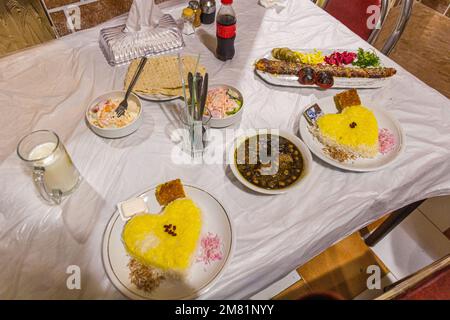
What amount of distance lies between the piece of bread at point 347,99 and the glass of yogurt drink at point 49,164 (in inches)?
37.0

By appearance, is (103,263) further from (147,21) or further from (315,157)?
(147,21)

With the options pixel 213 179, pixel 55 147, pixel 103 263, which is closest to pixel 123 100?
pixel 55 147

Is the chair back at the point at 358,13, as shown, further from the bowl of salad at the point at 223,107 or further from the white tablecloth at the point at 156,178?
the bowl of salad at the point at 223,107

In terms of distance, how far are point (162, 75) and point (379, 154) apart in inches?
33.7

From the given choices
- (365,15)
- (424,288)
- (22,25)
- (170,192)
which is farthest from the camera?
(22,25)

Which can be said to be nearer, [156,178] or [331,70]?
[156,178]

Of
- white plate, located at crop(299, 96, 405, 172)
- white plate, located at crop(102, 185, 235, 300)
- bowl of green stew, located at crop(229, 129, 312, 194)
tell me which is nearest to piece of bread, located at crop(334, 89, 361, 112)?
white plate, located at crop(299, 96, 405, 172)

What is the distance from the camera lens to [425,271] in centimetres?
67

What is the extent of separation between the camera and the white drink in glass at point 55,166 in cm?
80

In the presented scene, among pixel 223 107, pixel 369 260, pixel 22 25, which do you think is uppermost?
pixel 223 107

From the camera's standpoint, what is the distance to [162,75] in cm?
120

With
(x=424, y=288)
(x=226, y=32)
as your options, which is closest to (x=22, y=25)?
(x=226, y=32)
